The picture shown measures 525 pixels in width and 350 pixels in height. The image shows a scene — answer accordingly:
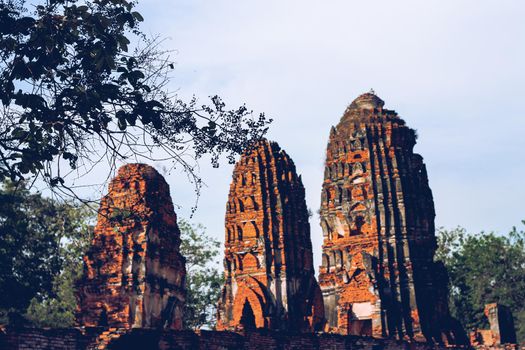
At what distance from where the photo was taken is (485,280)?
40344mm

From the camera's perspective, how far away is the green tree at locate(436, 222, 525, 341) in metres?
40.1

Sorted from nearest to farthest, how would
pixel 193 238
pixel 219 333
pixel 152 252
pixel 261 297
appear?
pixel 219 333 < pixel 152 252 < pixel 261 297 < pixel 193 238

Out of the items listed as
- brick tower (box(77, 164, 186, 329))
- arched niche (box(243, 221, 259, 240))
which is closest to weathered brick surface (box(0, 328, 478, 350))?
brick tower (box(77, 164, 186, 329))

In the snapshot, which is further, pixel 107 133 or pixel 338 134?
pixel 338 134

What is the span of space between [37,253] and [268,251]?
9368mm

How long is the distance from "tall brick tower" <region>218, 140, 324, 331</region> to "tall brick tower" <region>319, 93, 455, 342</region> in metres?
1.29

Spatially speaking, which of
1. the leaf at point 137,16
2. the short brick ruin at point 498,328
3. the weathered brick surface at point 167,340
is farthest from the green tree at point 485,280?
the leaf at point 137,16

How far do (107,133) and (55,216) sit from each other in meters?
25.4

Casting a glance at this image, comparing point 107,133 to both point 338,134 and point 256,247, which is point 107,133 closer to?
point 256,247

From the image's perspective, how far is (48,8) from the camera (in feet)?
30.3

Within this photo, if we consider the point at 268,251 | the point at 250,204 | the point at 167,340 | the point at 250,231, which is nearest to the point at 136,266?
the point at 167,340

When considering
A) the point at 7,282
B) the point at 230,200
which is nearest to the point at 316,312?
the point at 230,200

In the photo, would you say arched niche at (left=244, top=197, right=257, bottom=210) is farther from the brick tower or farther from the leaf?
the leaf

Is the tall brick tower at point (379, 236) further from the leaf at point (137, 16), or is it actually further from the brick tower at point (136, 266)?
the leaf at point (137, 16)
